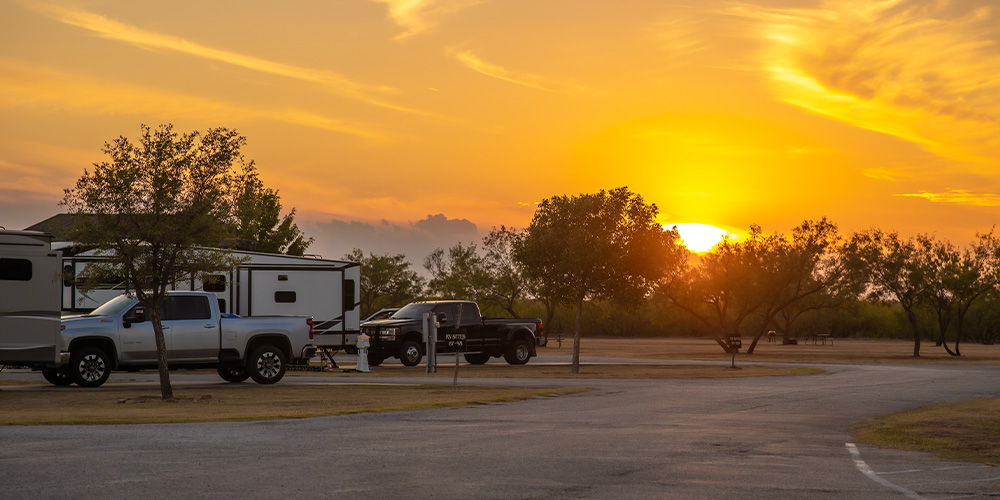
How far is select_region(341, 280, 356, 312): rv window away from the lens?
30.3 meters

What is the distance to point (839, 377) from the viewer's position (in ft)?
99.3

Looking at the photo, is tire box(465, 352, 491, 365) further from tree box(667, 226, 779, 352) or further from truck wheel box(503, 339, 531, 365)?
tree box(667, 226, 779, 352)

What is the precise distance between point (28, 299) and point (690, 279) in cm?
4250

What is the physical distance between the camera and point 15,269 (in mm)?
20688

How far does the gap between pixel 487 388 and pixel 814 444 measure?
437 inches

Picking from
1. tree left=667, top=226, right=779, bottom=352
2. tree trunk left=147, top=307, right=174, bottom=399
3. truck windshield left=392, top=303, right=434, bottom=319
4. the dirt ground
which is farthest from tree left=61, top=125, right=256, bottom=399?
tree left=667, top=226, right=779, bottom=352

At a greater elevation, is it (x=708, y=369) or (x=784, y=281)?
(x=784, y=281)

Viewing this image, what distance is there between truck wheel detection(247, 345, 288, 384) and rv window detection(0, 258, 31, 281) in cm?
530

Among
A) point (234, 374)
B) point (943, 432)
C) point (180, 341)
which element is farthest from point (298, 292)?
point (943, 432)

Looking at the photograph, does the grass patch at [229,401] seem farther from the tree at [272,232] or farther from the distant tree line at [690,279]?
the tree at [272,232]

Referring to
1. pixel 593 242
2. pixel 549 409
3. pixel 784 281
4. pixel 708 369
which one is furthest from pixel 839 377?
pixel 784 281

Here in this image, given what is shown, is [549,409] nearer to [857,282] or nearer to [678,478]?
[678,478]

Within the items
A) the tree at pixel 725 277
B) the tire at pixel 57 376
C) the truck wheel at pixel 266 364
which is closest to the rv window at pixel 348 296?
the truck wheel at pixel 266 364

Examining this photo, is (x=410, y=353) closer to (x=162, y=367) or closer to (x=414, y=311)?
(x=414, y=311)
